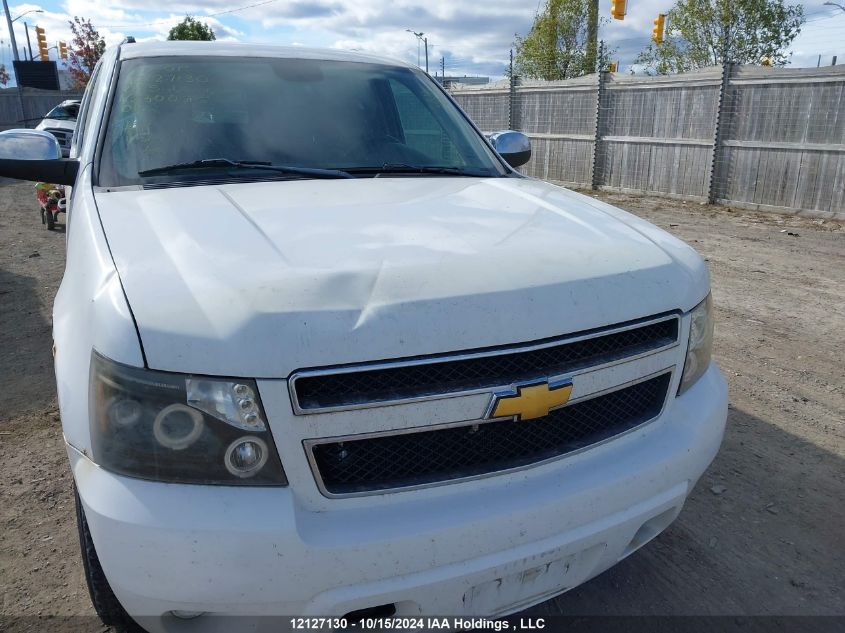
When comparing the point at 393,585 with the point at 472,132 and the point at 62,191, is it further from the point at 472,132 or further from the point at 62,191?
the point at 62,191

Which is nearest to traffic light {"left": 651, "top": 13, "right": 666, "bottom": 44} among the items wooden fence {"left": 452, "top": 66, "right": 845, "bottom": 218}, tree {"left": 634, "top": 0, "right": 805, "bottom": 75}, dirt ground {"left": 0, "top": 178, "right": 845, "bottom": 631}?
tree {"left": 634, "top": 0, "right": 805, "bottom": 75}

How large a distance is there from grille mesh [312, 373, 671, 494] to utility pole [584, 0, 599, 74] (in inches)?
866

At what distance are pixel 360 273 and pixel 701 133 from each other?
1245 centimetres

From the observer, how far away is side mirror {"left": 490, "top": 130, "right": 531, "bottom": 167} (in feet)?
12.4

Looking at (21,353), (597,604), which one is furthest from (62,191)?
(597,604)

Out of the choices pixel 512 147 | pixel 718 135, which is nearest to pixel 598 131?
pixel 718 135

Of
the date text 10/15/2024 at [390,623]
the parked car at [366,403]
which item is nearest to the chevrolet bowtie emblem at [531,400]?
the parked car at [366,403]

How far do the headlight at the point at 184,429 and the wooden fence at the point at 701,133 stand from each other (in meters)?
11.5

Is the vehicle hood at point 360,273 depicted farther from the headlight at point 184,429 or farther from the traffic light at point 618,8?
the traffic light at point 618,8

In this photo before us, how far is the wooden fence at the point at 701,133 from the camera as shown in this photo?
10719mm

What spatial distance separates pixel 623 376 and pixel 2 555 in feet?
8.07

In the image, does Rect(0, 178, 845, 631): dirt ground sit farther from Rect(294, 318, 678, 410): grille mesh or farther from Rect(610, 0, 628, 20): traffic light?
Rect(610, 0, 628, 20): traffic light

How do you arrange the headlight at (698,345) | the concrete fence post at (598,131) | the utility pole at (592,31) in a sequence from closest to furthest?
the headlight at (698,345) < the concrete fence post at (598,131) < the utility pole at (592,31)

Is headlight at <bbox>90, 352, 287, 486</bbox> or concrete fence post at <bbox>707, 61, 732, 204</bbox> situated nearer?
headlight at <bbox>90, 352, 287, 486</bbox>
